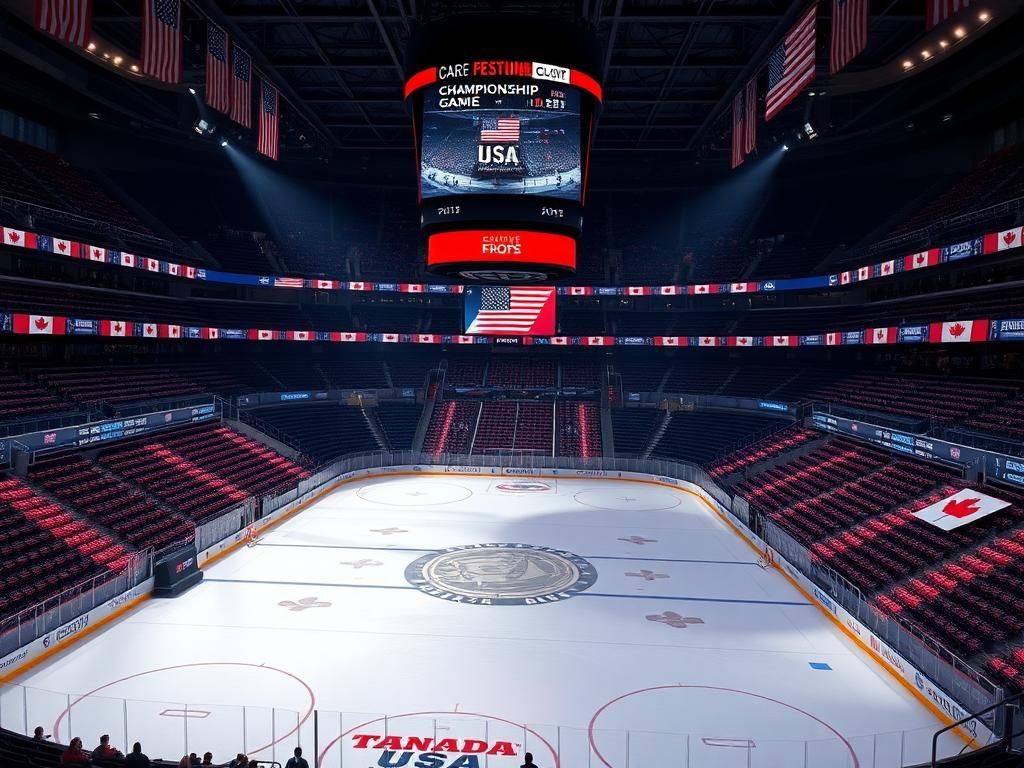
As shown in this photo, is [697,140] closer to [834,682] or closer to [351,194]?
[351,194]

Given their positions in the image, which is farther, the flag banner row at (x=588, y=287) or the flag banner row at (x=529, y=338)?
the flag banner row at (x=588, y=287)

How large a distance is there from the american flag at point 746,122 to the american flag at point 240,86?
62.2 feet

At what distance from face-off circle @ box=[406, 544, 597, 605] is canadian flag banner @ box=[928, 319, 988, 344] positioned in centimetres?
1578

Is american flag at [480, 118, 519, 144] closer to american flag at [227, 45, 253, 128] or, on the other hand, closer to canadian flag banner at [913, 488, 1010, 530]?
american flag at [227, 45, 253, 128]

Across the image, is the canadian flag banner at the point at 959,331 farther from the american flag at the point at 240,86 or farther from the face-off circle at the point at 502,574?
the american flag at the point at 240,86

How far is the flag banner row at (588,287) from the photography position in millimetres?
23609

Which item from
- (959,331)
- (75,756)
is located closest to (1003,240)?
(959,331)

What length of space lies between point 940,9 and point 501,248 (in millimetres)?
12605

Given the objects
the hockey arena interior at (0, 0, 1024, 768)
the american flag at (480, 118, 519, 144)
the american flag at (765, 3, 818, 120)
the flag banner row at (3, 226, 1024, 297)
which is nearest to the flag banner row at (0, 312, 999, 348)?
the hockey arena interior at (0, 0, 1024, 768)

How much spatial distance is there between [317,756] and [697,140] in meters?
38.0

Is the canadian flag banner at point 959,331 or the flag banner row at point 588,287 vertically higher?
the flag banner row at point 588,287

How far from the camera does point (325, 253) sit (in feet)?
147

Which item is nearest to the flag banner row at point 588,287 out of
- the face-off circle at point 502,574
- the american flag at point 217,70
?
the american flag at point 217,70

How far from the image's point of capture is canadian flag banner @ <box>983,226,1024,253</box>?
21.1 m
